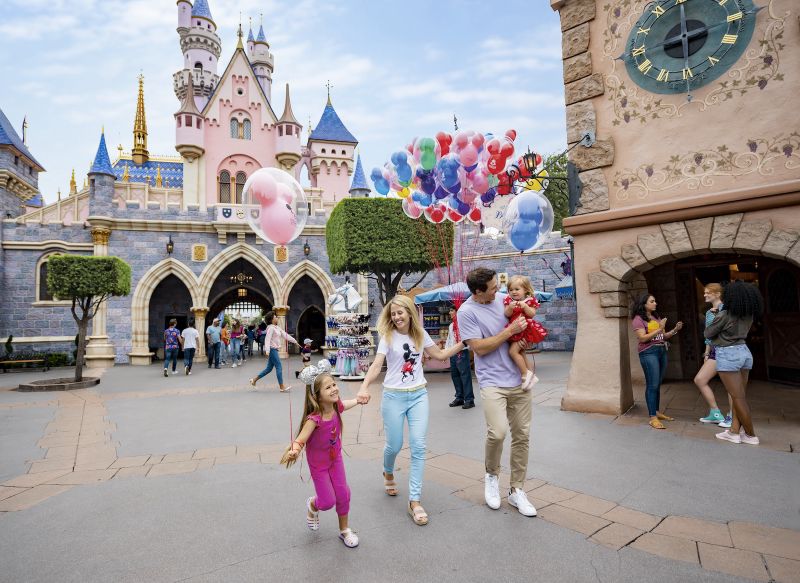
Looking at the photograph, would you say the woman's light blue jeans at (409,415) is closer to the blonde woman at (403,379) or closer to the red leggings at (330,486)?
the blonde woman at (403,379)

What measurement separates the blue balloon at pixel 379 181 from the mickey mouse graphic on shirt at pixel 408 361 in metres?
5.00

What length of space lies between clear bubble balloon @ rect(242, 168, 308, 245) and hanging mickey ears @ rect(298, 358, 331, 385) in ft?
10.1

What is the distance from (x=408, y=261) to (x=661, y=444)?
322 inches

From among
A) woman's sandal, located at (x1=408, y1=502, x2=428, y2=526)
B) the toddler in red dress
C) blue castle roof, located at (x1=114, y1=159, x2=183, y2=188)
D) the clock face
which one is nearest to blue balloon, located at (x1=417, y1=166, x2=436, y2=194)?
the clock face

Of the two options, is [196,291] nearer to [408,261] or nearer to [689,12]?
[408,261]

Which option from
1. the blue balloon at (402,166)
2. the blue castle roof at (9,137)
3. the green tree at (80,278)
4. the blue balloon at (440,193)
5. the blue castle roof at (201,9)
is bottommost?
the green tree at (80,278)

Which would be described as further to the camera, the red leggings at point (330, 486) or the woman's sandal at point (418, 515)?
the woman's sandal at point (418, 515)

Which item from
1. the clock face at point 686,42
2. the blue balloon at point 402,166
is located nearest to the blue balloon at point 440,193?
the blue balloon at point 402,166

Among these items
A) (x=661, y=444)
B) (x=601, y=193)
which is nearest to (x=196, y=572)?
Answer: (x=661, y=444)

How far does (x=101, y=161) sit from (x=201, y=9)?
22741 mm

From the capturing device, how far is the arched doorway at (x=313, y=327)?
2275cm

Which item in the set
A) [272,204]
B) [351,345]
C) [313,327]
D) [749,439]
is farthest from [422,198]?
[313,327]

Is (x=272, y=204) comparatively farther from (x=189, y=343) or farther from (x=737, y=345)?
(x=189, y=343)

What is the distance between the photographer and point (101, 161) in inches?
693
